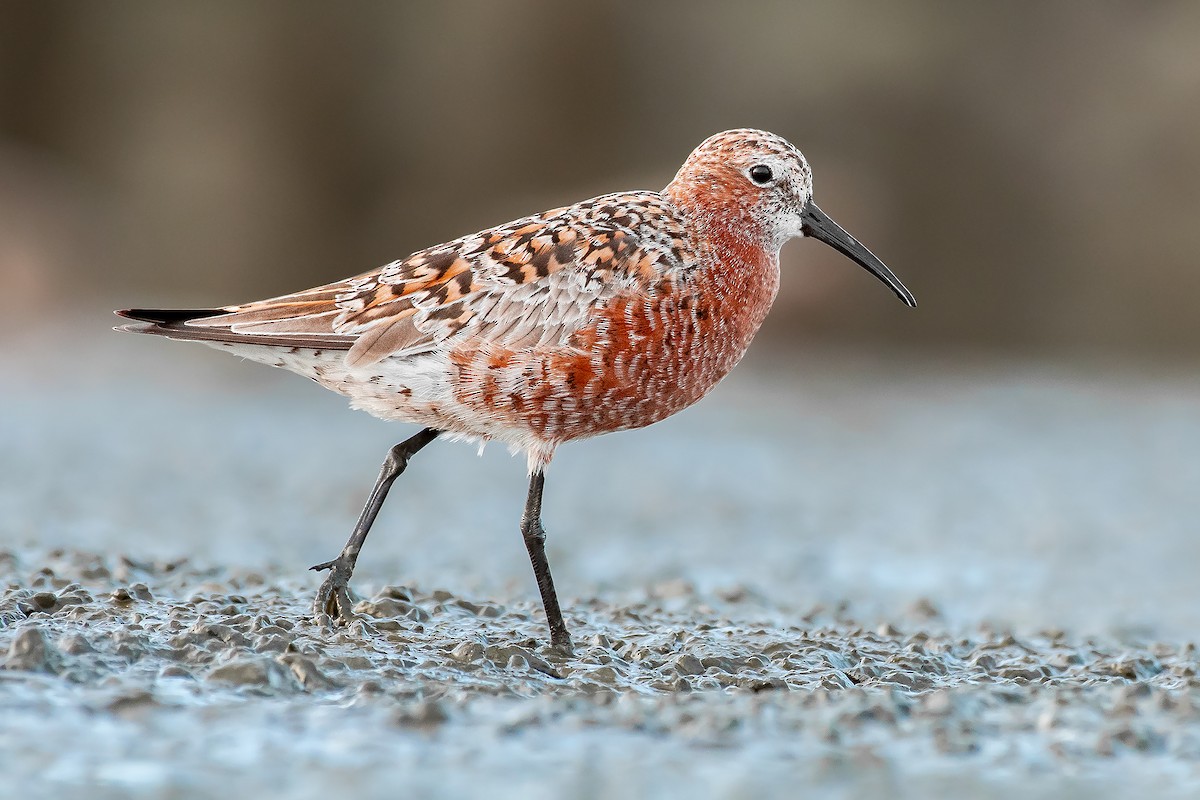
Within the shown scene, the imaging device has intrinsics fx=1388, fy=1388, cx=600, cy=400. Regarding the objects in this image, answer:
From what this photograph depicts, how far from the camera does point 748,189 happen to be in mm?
6531

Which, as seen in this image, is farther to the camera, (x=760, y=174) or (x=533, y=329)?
(x=760, y=174)

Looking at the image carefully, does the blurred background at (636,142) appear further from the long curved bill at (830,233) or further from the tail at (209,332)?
the tail at (209,332)

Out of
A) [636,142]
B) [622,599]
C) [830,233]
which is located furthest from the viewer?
[636,142]

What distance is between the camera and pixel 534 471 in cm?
615

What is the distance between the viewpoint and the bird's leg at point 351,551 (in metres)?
6.22

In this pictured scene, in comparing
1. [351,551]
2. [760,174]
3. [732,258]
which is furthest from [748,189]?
[351,551]

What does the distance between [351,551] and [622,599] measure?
5.88 feet

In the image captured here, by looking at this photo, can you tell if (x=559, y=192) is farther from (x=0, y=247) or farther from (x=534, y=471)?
(x=534, y=471)

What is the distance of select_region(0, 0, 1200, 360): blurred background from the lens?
1855cm

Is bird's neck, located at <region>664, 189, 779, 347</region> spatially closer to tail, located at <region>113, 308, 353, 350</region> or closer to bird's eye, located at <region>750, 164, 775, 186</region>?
bird's eye, located at <region>750, 164, 775, 186</region>

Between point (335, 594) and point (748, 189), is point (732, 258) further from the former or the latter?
point (335, 594)

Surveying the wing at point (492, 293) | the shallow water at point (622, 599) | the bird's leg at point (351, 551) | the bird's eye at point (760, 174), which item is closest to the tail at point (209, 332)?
the wing at point (492, 293)

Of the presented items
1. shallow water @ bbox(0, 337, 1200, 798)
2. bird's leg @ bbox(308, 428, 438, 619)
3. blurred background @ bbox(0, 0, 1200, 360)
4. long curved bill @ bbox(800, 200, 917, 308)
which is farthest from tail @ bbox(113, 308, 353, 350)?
blurred background @ bbox(0, 0, 1200, 360)

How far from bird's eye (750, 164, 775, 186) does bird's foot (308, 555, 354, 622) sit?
260 cm
